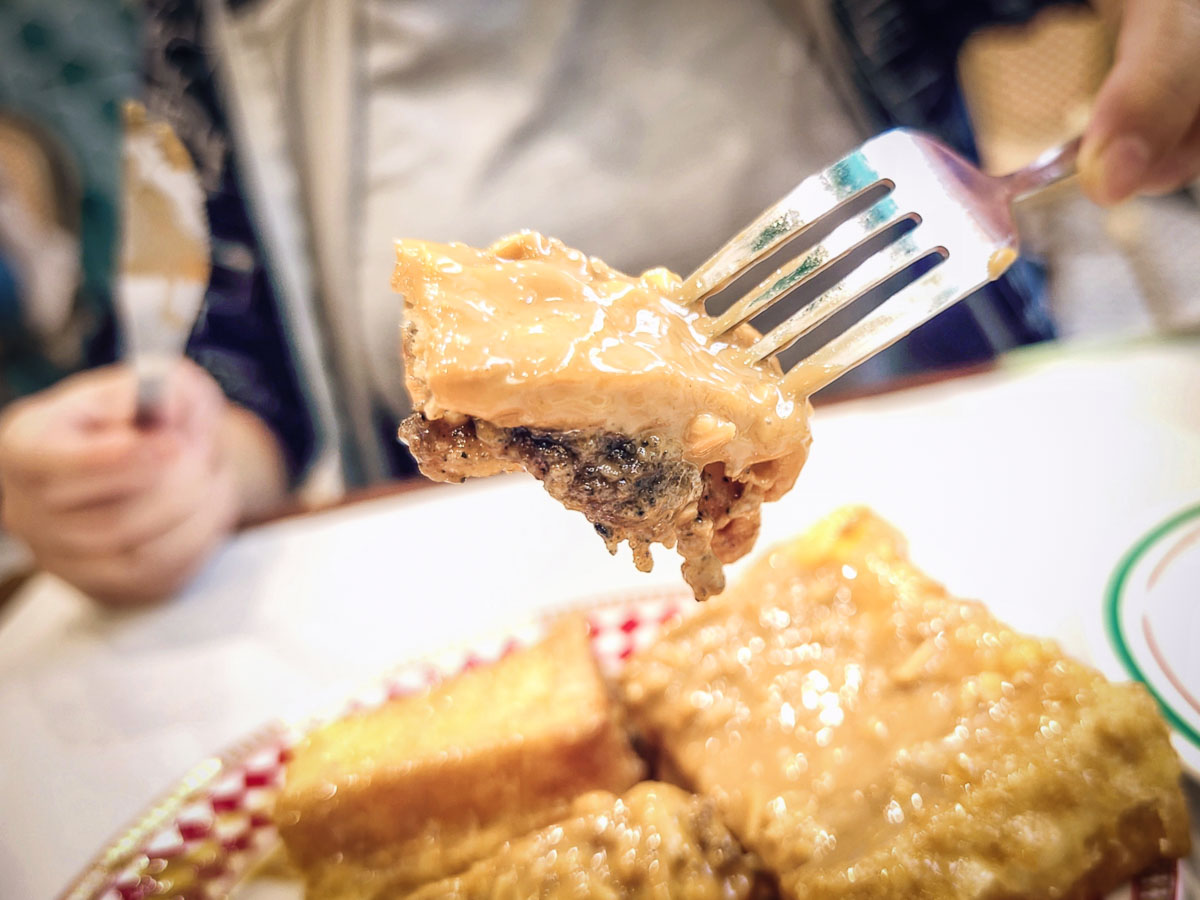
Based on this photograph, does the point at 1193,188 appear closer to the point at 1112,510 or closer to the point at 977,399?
the point at 977,399

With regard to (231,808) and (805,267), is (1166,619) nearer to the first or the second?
(805,267)

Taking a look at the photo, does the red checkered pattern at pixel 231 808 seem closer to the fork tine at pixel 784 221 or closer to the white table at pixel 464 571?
the white table at pixel 464 571

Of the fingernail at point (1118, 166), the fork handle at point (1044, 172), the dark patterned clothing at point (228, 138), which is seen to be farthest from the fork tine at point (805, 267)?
the dark patterned clothing at point (228, 138)

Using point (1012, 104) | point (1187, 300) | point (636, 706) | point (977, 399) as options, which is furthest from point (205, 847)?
point (1012, 104)

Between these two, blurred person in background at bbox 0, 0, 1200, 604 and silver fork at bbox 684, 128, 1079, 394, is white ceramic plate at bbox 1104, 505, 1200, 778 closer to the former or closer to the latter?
silver fork at bbox 684, 128, 1079, 394

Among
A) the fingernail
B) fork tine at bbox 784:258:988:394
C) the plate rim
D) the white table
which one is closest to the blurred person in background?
the white table

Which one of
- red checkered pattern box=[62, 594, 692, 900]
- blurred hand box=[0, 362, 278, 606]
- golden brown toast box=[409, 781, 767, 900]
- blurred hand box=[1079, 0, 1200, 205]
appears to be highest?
blurred hand box=[1079, 0, 1200, 205]

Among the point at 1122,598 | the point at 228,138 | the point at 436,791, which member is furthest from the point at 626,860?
the point at 228,138
